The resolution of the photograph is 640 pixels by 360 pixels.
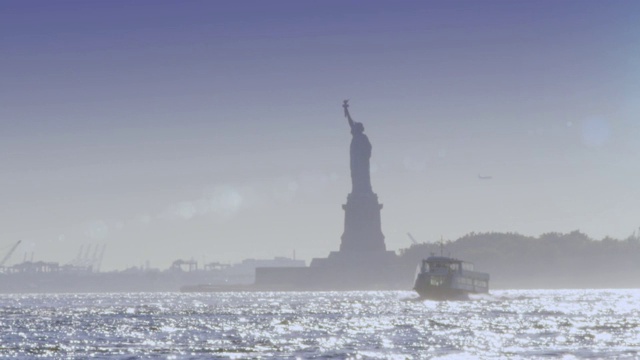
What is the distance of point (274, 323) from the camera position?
396 ft

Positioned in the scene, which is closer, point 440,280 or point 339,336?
point 339,336

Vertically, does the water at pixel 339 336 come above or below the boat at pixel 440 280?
below

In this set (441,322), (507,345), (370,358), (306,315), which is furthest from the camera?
(306,315)

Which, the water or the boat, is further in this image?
the boat

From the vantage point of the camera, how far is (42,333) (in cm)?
10825

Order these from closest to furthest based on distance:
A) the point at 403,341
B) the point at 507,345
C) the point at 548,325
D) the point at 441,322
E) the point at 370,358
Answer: the point at 370,358 → the point at 507,345 → the point at 403,341 → the point at 548,325 → the point at 441,322

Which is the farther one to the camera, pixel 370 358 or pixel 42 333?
pixel 42 333

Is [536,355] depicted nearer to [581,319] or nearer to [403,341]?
[403,341]

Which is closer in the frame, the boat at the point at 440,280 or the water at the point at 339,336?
the water at the point at 339,336

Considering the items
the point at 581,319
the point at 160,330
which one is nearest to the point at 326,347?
the point at 160,330

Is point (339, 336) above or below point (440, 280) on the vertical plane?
below

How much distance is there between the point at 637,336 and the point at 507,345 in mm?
13554

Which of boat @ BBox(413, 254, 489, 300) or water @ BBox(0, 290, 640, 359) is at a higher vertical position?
→ boat @ BBox(413, 254, 489, 300)

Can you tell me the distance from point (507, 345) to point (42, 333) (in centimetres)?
4544
